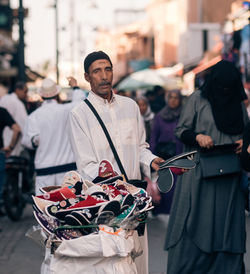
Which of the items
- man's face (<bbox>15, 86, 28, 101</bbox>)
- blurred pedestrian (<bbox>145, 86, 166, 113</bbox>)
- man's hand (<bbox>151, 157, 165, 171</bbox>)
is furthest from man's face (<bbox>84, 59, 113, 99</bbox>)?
blurred pedestrian (<bbox>145, 86, 166, 113</bbox>)

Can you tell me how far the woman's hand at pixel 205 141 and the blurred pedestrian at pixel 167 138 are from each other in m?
4.76

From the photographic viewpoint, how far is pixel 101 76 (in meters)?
5.53

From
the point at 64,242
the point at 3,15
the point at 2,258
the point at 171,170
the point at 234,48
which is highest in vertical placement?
the point at 3,15

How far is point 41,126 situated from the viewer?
9297mm

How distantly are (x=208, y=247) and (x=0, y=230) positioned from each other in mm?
4480

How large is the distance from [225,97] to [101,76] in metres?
1.78

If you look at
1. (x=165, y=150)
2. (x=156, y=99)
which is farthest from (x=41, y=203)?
(x=156, y=99)

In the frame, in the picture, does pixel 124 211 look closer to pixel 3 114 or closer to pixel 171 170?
pixel 171 170

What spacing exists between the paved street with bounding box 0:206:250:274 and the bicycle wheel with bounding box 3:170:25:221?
0.17m

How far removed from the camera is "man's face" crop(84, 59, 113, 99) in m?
5.52

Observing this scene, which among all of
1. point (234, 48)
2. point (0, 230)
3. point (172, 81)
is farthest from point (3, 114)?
point (172, 81)

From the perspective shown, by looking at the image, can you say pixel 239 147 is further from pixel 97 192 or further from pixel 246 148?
pixel 97 192

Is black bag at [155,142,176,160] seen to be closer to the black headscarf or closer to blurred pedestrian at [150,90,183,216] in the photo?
blurred pedestrian at [150,90,183,216]

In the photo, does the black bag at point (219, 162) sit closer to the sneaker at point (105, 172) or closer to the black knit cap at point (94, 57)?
the black knit cap at point (94, 57)
